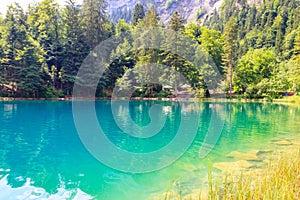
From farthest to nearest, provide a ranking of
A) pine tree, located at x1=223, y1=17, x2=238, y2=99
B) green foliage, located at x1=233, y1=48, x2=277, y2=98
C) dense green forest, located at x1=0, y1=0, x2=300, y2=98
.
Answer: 1. pine tree, located at x1=223, y1=17, x2=238, y2=99
2. green foliage, located at x1=233, y1=48, x2=277, y2=98
3. dense green forest, located at x1=0, y1=0, x2=300, y2=98

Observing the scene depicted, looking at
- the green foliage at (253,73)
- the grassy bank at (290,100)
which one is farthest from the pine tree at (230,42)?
the grassy bank at (290,100)

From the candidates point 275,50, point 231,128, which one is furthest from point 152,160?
point 275,50

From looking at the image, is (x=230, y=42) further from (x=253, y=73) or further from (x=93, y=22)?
(x=93, y=22)

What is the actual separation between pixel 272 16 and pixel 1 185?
315 ft

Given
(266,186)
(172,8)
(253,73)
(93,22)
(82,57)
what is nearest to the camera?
(266,186)

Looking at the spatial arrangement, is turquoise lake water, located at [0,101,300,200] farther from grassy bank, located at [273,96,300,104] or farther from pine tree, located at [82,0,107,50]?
pine tree, located at [82,0,107,50]

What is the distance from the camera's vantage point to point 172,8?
16925 cm

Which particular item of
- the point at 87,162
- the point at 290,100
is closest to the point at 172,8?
the point at 290,100

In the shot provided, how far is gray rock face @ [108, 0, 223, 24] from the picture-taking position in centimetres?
15038

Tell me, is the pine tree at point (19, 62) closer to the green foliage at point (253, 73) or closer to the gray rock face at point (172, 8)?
the green foliage at point (253, 73)

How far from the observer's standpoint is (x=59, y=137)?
1234cm

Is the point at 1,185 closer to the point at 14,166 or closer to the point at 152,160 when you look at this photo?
the point at 14,166

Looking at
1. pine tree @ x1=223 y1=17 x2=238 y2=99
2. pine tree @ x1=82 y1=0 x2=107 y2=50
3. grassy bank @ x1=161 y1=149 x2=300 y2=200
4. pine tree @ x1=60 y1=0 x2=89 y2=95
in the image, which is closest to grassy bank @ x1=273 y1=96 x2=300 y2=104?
pine tree @ x1=223 y1=17 x2=238 y2=99

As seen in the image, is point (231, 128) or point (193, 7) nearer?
point (231, 128)
